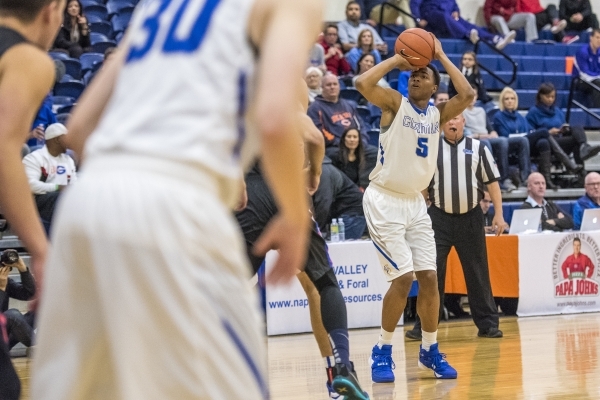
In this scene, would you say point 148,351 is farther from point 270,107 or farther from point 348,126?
point 348,126

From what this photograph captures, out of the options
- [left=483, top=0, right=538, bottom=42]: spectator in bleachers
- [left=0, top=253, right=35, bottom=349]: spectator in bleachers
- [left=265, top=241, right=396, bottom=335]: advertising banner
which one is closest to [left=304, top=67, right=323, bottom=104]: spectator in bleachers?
[left=265, top=241, right=396, bottom=335]: advertising banner

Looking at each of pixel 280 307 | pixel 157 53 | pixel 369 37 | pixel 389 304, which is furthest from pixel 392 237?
pixel 369 37

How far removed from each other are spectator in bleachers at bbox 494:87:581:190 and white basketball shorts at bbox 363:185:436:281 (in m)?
7.01

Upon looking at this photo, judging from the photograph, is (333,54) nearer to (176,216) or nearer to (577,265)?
(577,265)

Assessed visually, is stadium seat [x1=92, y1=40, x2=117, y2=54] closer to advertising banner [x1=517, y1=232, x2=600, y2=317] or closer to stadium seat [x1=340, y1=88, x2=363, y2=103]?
stadium seat [x1=340, y1=88, x2=363, y2=103]

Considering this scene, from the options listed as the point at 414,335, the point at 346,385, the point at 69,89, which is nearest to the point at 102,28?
the point at 69,89

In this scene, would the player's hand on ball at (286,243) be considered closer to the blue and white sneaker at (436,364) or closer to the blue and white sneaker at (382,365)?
the blue and white sneaker at (382,365)

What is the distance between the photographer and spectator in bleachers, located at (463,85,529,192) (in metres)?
12.6

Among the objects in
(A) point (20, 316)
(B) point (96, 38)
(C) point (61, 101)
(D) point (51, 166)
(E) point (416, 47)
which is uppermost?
(B) point (96, 38)

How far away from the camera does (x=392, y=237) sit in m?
6.30

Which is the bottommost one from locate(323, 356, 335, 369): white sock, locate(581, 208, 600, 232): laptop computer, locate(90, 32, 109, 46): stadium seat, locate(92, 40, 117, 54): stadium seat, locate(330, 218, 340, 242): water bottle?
locate(581, 208, 600, 232): laptop computer

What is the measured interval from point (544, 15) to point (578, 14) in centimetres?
61

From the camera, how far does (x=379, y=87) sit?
20.6 feet

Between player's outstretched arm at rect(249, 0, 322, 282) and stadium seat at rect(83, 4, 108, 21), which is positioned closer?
player's outstretched arm at rect(249, 0, 322, 282)
